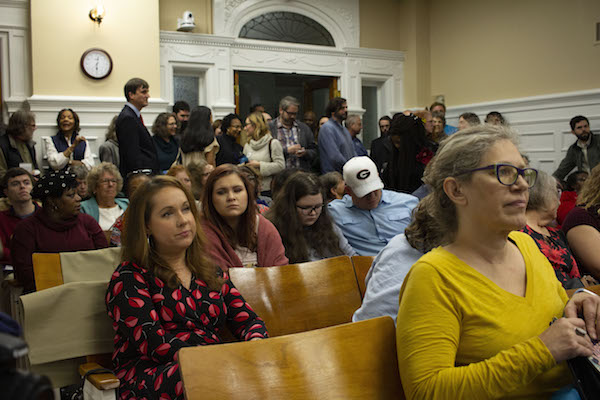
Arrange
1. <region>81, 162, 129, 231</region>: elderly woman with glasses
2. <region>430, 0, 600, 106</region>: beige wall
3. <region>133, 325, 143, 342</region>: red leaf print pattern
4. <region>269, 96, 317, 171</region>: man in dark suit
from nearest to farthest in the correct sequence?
<region>133, 325, 143, 342</region>: red leaf print pattern
<region>81, 162, 129, 231</region>: elderly woman with glasses
<region>269, 96, 317, 171</region>: man in dark suit
<region>430, 0, 600, 106</region>: beige wall

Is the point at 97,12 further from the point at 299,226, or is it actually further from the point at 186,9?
the point at 299,226

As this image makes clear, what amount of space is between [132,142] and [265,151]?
3.98 ft

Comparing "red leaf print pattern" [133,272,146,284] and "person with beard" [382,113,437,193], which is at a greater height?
"person with beard" [382,113,437,193]

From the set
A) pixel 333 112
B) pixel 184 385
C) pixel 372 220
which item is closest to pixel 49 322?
pixel 184 385

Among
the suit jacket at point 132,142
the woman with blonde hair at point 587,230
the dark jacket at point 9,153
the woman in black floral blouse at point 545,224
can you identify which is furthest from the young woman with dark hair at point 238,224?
the dark jacket at point 9,153

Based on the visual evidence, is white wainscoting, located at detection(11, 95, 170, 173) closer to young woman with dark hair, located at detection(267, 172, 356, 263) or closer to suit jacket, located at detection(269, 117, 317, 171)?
suit jacket, located at detection(269, 117, 317, 171)

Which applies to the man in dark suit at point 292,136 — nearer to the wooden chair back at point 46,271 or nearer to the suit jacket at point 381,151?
the suit jacket at point 381,151

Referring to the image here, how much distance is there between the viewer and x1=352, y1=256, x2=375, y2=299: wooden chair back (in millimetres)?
2475

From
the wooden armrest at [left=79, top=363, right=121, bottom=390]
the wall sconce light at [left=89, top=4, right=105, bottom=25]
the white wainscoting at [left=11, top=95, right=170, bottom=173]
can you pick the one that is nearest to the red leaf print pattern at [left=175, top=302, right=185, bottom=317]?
the wooden armrest at [left=79, top=363, right=121, bottom=390]

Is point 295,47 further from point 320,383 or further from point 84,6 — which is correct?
point 320,383

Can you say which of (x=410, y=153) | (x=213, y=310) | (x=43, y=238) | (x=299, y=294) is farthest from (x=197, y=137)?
(x=213, y=310)

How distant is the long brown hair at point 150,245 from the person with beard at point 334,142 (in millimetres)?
3395

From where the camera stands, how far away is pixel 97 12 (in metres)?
6.64

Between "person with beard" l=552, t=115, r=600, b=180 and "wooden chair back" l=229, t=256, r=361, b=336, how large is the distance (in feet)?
17.8
